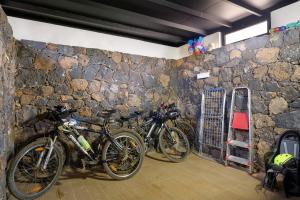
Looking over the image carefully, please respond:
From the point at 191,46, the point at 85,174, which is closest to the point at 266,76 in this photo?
the point at 191,46

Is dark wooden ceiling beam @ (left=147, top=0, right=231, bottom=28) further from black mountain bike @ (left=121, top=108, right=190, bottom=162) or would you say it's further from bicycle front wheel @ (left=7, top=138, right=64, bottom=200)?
bicycle front wheel @ (left=7, top=138, right=64, bottom=200)

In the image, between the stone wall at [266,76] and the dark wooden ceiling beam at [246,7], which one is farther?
the dark wooden ceiling beam at [246,7]

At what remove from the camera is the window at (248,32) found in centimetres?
288

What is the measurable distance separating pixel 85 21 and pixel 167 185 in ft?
8.40

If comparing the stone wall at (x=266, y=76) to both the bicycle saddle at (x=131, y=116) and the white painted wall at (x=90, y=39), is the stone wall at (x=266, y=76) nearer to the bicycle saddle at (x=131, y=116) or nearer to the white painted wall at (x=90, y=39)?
the white painted wall at (x=90, y=39)

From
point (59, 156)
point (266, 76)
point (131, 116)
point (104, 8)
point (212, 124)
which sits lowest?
point (59, 156)

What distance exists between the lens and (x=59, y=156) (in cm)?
219

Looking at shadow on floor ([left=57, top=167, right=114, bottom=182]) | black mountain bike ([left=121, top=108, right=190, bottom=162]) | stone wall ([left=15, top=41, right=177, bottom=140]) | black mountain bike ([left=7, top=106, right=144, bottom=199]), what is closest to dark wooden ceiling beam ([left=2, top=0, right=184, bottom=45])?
stone wall ([left=15, top=41, right=177, bottom=140])

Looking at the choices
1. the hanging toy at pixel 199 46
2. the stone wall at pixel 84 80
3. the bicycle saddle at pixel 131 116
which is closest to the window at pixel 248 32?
the hanging toy at pixel 199 46

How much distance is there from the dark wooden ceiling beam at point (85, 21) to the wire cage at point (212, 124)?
1.37 meters

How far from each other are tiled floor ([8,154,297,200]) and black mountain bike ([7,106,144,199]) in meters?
0.16

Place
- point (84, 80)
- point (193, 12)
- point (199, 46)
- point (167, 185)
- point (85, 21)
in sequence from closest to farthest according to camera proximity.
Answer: point (167, 185) < point (193, 12) < point (85, 21) < point (84, 80) < point (199, 46)

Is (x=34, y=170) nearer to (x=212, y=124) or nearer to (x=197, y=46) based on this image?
(x=212, y=124)

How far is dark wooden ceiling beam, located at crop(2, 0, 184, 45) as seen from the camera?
2.43 meters
